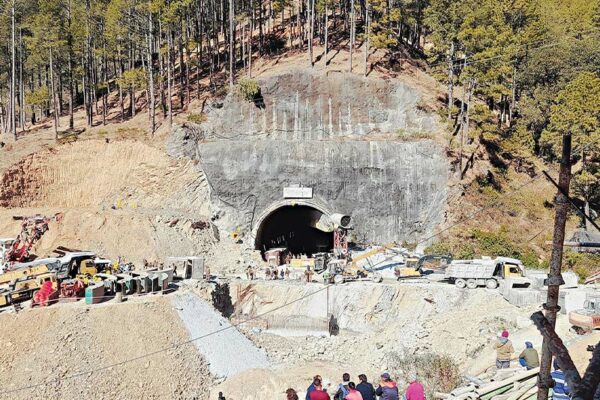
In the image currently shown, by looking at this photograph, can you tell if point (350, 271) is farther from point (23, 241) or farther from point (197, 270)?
A: point (23, 241)

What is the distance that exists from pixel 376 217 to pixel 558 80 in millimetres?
19754

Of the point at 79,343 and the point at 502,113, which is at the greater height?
the point at 502,113

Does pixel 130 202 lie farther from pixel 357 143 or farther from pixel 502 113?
pixel 502 113

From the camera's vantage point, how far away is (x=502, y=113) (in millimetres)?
48719

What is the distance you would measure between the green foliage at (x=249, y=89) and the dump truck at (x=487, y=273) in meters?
23.5

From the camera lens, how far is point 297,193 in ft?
133

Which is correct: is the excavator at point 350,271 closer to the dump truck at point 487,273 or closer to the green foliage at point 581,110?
the dump truck at point 487,273

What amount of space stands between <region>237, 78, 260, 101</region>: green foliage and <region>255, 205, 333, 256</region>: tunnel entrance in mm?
10261

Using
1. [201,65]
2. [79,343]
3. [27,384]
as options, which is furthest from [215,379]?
[201,65]

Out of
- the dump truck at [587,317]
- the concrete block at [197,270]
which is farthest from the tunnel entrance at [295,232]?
the dump truck at [587,317]

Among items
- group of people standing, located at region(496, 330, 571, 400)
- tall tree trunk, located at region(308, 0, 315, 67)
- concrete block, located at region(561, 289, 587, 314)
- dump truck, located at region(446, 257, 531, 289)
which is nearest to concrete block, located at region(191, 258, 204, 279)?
dump truck, located at region(446, 257, 531, 289)

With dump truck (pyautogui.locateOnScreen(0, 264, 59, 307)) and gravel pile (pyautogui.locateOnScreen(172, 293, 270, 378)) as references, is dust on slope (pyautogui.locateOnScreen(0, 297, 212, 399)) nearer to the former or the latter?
gravel pile (pyautogui.locateOnScreen(172, 293, 270, 378))

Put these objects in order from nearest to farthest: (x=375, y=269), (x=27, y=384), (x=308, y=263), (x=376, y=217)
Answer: (x=27, y=384), (x=375, y=269), (x=308, y=263), (x=376, y=217)

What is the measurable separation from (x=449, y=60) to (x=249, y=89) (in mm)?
16576
